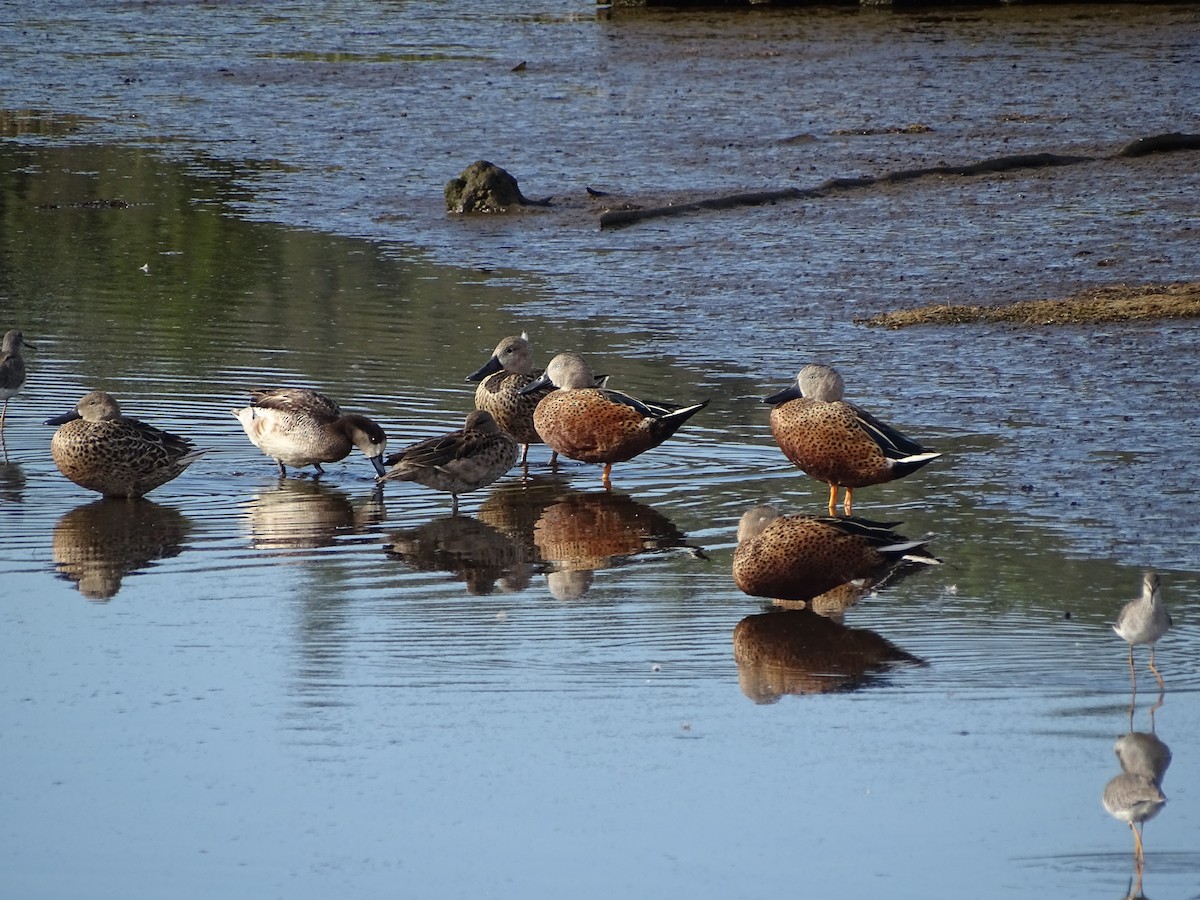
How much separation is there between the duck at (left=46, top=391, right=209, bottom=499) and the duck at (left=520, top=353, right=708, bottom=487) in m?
1.88

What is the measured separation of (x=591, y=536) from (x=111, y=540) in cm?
221

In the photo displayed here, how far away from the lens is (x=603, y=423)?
970 centimetres

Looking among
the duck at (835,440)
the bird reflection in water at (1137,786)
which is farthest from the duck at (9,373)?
the bird reflection in water at (1137,786)

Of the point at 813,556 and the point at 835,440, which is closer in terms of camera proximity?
the point at 813,556

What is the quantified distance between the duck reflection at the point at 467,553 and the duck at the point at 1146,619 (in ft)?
8.40

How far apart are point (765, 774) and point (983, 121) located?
1673 cm

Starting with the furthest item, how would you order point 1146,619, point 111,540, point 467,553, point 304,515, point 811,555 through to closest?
point 304,515 < point 111,540 < point 467,553 < point 811,555 < point 1146,619

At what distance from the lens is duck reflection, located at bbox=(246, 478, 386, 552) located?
28.1 ft

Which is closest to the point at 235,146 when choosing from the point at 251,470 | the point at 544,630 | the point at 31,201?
the point at 31,201

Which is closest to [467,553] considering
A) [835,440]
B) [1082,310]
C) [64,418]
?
[835,440]

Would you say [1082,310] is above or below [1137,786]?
above

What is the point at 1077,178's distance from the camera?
687 inches

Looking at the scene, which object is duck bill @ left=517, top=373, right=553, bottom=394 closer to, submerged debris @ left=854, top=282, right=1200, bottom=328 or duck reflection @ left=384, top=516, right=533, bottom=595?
duck reflection @ left=384, top=516, right=533, bottom=595

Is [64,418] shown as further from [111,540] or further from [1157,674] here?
[1157,674]
